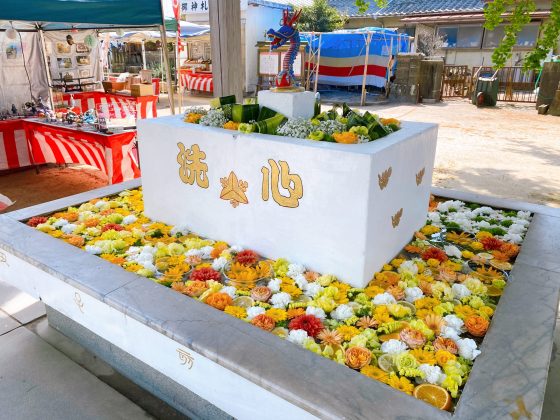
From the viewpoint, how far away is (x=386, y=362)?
1.95 metres

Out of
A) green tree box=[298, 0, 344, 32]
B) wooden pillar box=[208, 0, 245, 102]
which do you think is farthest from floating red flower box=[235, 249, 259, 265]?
green tree box=[298, 0, 344, 32]

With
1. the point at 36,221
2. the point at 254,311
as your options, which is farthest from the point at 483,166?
the point at 36,221

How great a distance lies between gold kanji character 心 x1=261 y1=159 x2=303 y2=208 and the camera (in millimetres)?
2668

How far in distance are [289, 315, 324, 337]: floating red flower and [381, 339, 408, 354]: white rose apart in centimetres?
32

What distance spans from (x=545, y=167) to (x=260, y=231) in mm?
6950

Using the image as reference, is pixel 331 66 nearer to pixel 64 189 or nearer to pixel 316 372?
pixel 64 189

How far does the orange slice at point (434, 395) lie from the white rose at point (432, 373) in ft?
0.16

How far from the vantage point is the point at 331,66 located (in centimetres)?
1800

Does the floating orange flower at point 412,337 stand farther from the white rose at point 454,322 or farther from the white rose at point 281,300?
the white rose at point 281,300

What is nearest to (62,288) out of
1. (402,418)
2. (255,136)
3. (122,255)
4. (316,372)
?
(122,255)

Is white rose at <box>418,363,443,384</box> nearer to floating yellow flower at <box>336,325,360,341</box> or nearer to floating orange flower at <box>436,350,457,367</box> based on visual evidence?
floating orange flower at <box>436,350,457,367</box>

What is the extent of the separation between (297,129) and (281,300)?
1095 millimetres

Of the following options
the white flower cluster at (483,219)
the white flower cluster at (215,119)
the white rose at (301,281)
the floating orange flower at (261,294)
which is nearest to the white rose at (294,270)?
the white rose at (301,281)

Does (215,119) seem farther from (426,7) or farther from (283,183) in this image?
(426,7)
